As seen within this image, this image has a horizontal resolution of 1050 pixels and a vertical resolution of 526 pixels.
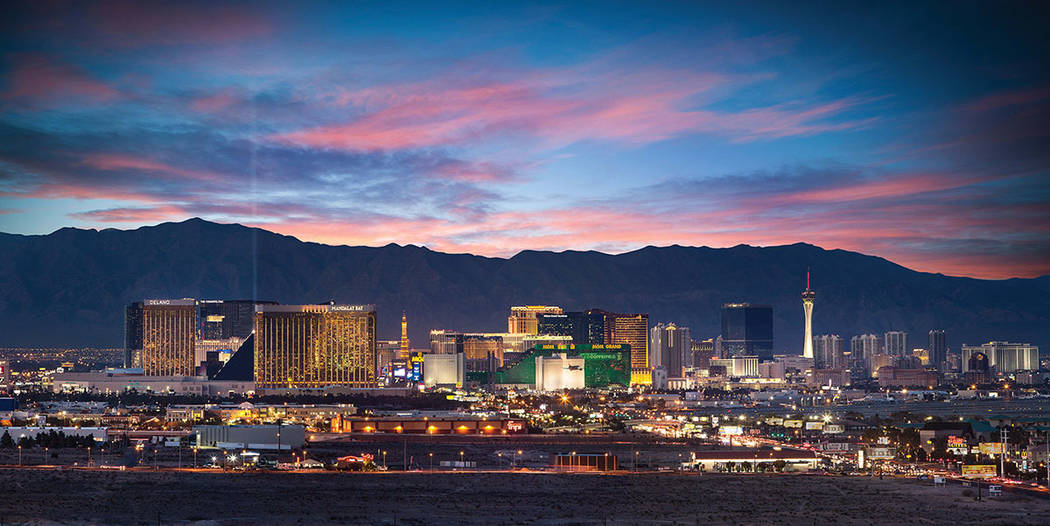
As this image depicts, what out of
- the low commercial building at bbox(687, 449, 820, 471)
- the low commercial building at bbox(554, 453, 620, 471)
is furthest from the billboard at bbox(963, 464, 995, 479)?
the low commercial building at bbox(554, 453, 620, 471)

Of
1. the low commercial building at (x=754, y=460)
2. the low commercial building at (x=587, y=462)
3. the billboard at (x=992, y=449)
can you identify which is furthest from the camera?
the billboard at (x=992, y=449)

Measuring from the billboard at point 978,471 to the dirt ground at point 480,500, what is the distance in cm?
885

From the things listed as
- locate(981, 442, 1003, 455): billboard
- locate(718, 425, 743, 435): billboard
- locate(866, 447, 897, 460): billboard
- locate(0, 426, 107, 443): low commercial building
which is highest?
locate(0, 426, 107, 443): low commercial building

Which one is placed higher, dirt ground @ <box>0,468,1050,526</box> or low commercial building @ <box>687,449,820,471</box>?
dirt ground @ <box>0,468,1050,526</box>

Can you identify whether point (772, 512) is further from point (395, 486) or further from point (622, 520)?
point (395, 486)

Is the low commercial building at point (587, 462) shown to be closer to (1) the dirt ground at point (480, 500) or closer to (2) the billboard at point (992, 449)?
(1) the dirt ground at point (480, 500)

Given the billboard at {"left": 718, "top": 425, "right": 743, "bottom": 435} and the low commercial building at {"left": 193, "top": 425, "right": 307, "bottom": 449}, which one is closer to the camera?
the low commercial building at {"left": 193, "top": 425, "right": 307, "bottom": 449}

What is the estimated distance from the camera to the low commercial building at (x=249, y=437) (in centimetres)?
13488

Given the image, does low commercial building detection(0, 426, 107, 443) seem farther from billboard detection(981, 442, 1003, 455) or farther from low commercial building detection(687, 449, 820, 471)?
billboard detection(981, 442, 1003, 455)

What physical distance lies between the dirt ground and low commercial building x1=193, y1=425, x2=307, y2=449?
96.9 feet

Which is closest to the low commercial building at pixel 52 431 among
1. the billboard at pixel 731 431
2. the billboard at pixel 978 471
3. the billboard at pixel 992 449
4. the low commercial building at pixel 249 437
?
the low commercial building at pixel 249 437

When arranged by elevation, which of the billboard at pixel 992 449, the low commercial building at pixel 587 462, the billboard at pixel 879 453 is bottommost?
the billboard at pixel 879 453

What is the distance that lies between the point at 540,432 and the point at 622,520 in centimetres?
10078

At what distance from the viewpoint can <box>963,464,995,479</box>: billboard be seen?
363ft
